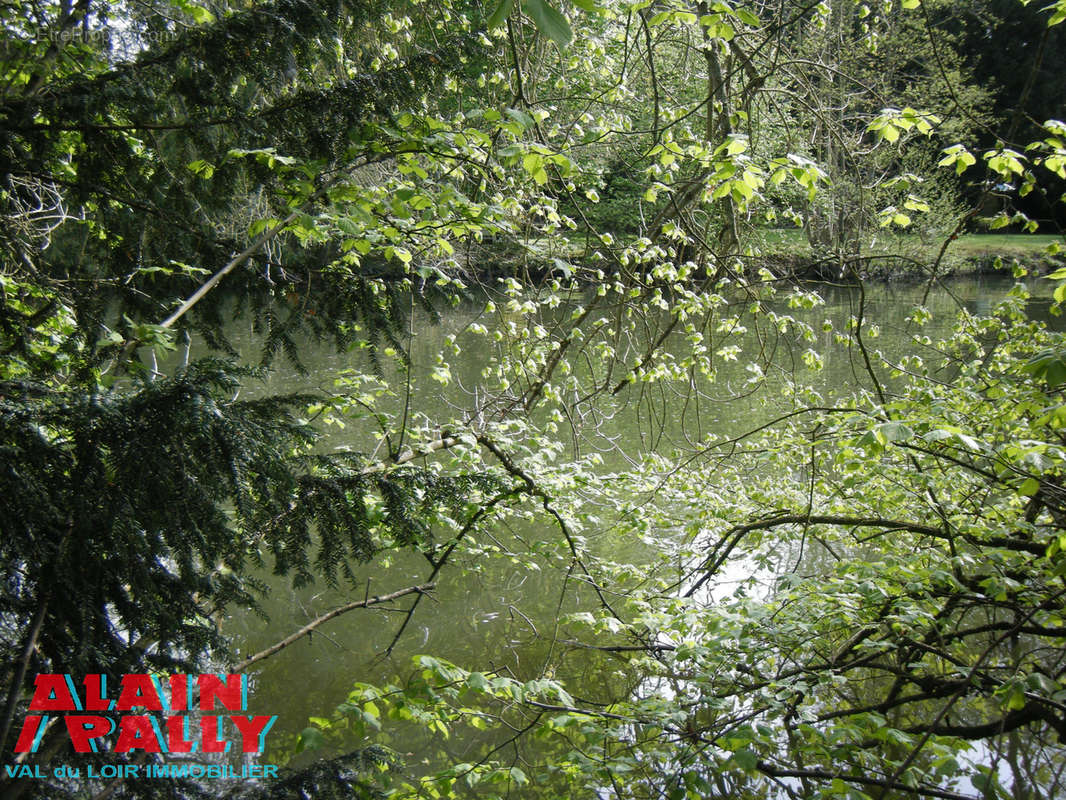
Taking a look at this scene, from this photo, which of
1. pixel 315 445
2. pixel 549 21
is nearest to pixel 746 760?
pixel 315 445

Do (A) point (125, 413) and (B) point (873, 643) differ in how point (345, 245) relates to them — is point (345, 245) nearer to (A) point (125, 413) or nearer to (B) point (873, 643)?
(A) point (125, 413)

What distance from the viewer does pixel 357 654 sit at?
5.11 metres

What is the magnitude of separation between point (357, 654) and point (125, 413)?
4087 millimetres

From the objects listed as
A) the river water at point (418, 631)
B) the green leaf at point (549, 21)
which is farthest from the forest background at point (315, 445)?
Result: the river water at point (418, 631)

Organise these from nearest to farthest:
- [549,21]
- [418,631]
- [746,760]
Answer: [549,21]
[746,760]
[418,631]

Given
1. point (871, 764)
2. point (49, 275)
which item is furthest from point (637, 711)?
point (49, 275)

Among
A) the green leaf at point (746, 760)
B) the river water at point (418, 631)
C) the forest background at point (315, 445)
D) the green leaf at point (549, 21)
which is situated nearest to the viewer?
the green leaf at point (549, 21)

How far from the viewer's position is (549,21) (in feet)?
3.38

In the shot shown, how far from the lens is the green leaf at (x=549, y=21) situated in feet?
3.29

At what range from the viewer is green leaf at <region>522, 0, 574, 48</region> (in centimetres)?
100

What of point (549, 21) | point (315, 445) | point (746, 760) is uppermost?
point (549, 21)

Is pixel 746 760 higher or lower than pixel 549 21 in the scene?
lower

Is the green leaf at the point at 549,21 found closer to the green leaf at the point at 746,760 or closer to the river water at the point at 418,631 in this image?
the green leaf at the point at 746,760

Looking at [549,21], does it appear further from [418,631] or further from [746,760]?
[418,631]
